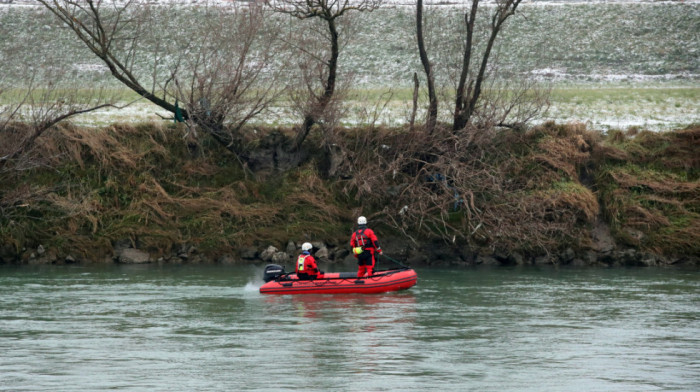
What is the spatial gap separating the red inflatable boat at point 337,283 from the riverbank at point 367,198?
6.16 meters

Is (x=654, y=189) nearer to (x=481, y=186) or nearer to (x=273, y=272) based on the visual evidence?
(x=481, y=186)

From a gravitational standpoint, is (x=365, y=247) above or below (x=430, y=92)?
below

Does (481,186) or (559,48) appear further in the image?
(559,48)

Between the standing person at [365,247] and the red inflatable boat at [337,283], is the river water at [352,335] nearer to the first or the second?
the red inflatable boat at [337,283]

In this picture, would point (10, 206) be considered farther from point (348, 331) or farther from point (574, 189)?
point (574, 189)

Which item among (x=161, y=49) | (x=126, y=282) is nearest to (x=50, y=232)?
(x=126, y=282)

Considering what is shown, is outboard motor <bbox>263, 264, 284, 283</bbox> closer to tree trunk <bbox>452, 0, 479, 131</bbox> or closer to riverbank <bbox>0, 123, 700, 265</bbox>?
riverbank <bbox>0, 123, 700, 265</bbox>

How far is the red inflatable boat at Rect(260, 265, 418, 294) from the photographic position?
72.0 ft

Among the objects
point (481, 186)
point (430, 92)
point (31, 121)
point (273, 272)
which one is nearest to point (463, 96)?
point (430, 92)

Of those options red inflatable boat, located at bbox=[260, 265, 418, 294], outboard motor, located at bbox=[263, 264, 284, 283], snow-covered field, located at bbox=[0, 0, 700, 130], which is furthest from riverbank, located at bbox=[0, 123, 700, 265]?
snow-covered field, located at bbox=[0, 0, 700, 130]

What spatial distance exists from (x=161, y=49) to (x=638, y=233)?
2993 centimetres

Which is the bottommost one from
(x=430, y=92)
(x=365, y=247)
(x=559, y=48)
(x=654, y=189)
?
(x=365, y=247)

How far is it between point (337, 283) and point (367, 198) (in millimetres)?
8418

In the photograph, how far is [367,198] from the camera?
3008 centimetres
